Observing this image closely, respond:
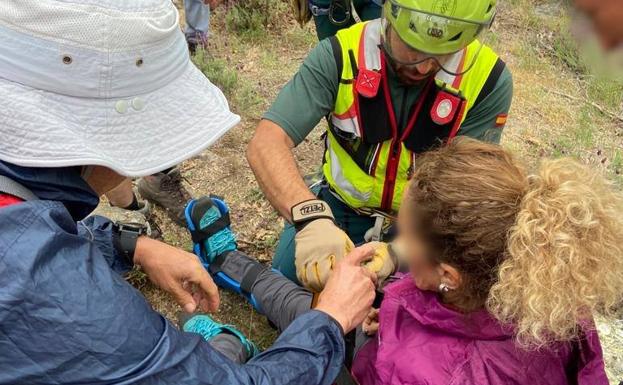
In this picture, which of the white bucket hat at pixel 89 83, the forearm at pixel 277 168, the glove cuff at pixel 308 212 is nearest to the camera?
the white bucket hat at pixel 89 83

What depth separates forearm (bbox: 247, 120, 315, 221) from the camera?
2.56 metres

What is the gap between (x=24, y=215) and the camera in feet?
4.12

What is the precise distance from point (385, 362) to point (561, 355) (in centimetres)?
56

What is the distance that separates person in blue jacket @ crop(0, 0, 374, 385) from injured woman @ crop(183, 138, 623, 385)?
0.64 meters

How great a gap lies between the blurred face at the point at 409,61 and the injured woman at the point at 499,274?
66cm

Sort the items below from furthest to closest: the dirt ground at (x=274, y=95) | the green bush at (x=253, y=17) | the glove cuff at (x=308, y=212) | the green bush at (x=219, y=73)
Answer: the green bush at (x=253, y=17), the green bush at (x=219, y=73), the dirt ground at (x=274, y=95), the glove cuff at (x=308, y=212)

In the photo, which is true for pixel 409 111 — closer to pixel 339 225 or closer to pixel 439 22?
pixel 439 22

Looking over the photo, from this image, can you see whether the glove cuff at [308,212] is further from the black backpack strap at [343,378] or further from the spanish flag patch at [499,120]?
the spanish flag patch at [499,120]

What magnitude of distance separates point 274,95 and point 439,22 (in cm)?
279

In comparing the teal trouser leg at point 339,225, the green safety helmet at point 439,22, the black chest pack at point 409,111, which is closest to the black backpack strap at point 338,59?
the black chest pack at point 409,111

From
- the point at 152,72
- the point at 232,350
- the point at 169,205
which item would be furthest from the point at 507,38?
the point at 152,72

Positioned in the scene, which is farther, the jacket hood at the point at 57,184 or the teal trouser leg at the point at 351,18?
the teal trouser leg at the point at 351,18

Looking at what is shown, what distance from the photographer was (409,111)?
9.00 ft

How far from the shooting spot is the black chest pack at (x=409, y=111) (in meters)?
2.67
